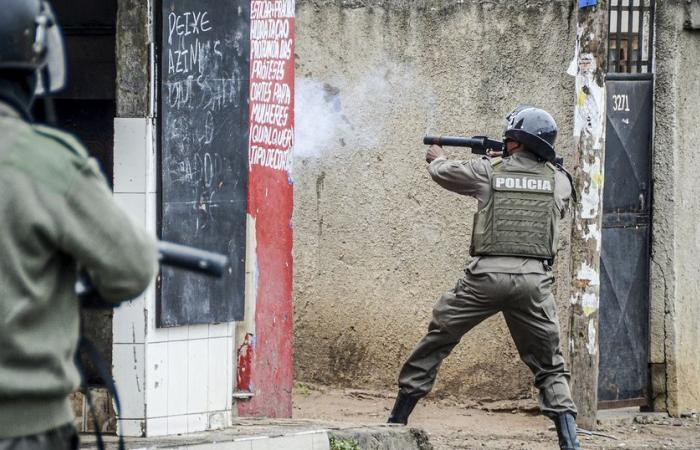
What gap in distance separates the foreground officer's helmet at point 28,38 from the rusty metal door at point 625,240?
611 centimetres

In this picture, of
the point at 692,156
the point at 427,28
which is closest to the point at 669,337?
the point at 692,156

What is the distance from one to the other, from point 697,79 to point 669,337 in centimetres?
177

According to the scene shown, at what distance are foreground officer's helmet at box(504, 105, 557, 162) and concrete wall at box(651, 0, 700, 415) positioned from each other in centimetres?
171

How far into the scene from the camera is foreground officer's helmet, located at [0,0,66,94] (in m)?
2.66

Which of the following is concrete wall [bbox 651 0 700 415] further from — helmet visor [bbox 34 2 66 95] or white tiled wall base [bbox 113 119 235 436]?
helmet visor [bbox 34 2 66 95]

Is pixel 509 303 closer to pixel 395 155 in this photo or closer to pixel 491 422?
pixel 491 422

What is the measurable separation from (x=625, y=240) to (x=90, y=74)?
3790 mm

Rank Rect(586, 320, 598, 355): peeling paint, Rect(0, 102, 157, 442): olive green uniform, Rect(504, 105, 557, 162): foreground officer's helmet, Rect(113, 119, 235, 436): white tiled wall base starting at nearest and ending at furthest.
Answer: Rect(0, 102, 157, 442): olive green uniform, Rect(113, 119, 235, 436): white tiled wall base, Rect(504, 105, 557, 162): foreground officer's helmet, Rect(586, 320, 598, 355): peeling paint

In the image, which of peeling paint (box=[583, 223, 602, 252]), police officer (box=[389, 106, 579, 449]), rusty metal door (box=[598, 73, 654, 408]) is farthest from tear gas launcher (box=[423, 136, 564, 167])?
rusty metal door (box=[598, 73, 654, 408])

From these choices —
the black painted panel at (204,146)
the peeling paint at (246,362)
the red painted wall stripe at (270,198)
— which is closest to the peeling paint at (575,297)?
the red painted wall stripe at (270,198)

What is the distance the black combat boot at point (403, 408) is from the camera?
7.29 m

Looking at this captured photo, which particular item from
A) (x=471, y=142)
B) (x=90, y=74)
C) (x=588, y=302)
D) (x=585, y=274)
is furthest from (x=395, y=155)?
(x=90, y=74)

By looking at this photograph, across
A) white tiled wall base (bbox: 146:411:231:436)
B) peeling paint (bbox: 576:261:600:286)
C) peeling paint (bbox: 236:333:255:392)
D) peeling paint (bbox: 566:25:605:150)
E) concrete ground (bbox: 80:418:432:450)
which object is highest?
peeling paint (bbox: 566:25:605:150)

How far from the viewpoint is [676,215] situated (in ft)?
28.1
